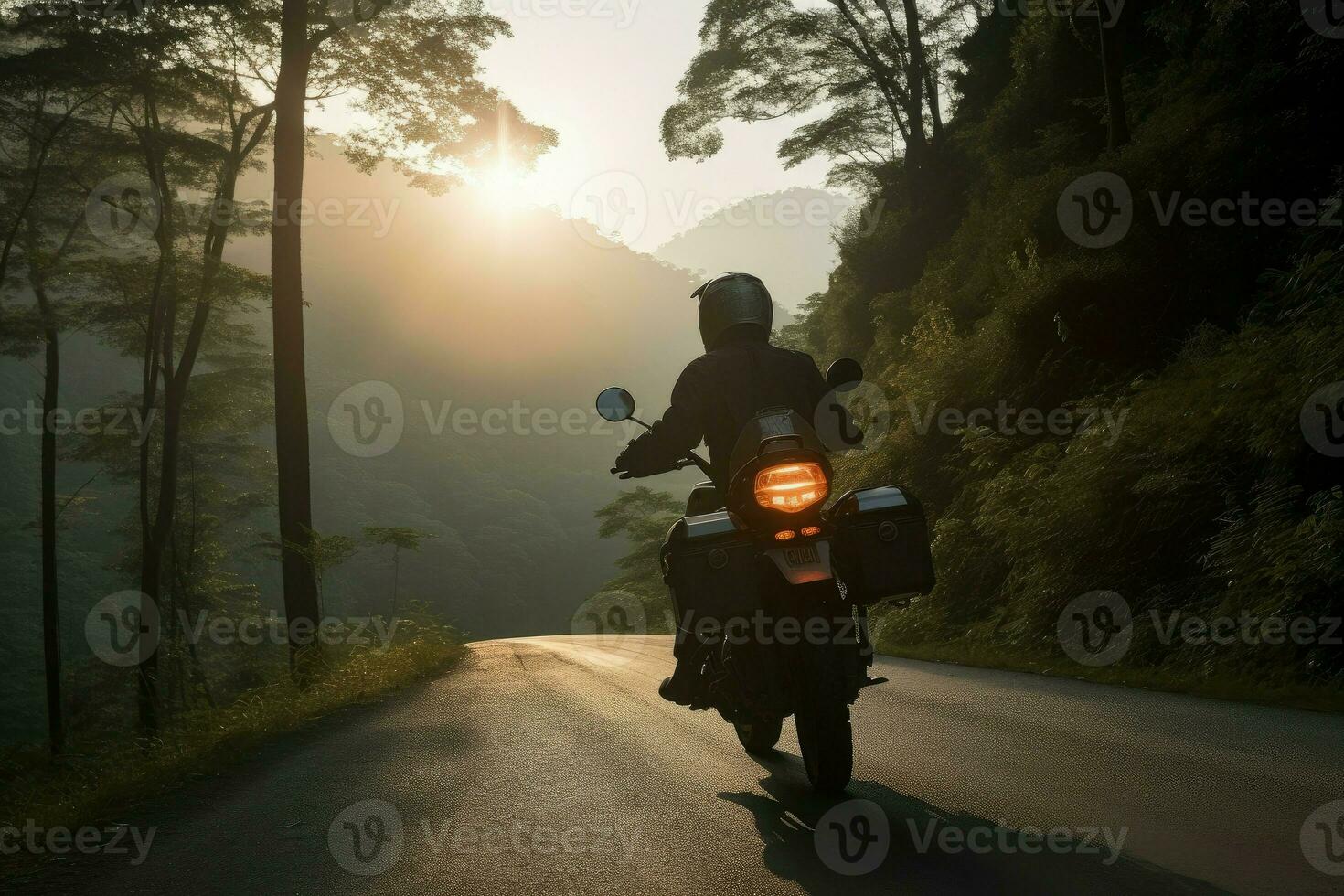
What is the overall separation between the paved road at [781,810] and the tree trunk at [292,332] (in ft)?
23.8

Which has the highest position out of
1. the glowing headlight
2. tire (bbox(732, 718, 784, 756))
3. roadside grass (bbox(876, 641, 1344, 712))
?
the glowing headlight

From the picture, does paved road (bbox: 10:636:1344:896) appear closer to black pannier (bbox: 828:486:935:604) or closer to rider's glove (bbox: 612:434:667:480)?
black pannier (bbox: 828:486:935:604)

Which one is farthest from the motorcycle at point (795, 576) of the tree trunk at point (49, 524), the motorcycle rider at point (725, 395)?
the tree trunk at point (49, 524)

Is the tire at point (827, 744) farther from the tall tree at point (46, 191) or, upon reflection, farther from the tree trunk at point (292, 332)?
the tall tree at point (46, 191)

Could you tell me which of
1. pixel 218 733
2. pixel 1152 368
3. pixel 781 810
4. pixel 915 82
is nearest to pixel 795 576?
pixel 781 810

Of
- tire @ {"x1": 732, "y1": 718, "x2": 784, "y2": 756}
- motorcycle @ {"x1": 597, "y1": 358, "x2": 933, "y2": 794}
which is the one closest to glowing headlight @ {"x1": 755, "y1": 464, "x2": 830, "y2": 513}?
motorcycle @ {"x1": 597, "y1": 358, "x2": 933, "y2": 794}

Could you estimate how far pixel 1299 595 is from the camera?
736 cm

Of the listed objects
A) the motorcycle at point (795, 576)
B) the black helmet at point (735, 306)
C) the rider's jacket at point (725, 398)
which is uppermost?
the black helmet at point (735, 306)

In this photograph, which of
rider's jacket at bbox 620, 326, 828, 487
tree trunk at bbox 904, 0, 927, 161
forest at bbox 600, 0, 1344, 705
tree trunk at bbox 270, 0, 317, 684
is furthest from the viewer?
tree trunk at bbox 904, 0, 927, 161

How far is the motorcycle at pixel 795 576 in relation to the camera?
4.26m

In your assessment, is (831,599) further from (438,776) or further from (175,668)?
(175,668)

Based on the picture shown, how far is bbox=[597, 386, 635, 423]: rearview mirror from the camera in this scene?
17.1 feet

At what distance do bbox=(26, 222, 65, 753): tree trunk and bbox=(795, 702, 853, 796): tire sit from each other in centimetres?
2201

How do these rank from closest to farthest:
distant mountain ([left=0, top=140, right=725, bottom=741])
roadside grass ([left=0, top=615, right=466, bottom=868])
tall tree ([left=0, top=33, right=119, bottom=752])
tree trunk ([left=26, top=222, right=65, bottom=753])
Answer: roadside grass ([left=0, top=615, right=466, bottom=868]) → tall tree ([left=0, top=33, right=119, bottom=752]) → tree trunk ([left=26, top=222, right=65, bottom=753]) → distant mountain ([left=0, top=140, right=725, bottom=741])
